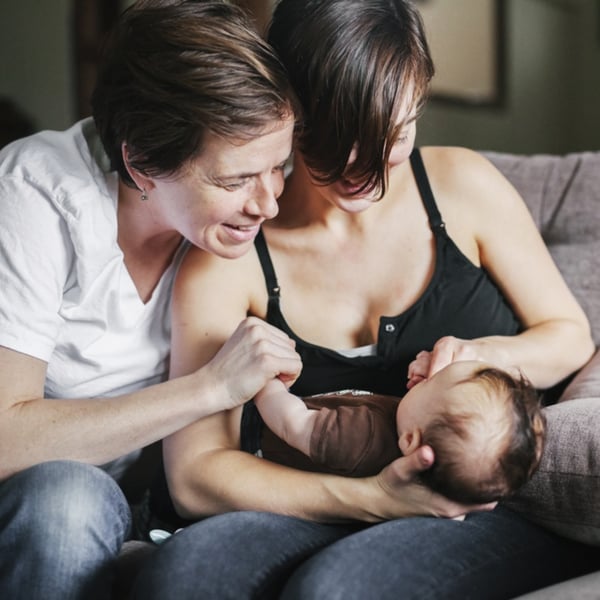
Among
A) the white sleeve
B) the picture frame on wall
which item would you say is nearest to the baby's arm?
the white sleeve

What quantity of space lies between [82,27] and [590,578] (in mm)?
3573

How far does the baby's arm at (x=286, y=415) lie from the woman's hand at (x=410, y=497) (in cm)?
13

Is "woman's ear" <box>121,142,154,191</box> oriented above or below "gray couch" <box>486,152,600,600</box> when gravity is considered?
above

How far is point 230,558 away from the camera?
47.6 inches

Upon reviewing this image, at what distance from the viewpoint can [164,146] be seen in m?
1.34

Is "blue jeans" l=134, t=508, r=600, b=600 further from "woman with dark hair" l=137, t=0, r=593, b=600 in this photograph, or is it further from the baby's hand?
the baby's hand

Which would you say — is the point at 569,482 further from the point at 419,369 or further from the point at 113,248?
the point at 113,248

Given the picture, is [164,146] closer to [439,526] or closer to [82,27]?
[439,526]

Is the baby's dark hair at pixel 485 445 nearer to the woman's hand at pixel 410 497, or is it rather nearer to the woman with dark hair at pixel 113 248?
the woman's hand at pixel 410 497

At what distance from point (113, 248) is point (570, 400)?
0.75 metres

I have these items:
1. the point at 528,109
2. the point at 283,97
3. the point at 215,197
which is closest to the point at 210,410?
the point at 215,197

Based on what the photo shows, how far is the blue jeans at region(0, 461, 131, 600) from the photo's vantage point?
1217mm

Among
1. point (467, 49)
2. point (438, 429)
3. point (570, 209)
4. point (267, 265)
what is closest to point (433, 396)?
point (438, 429)

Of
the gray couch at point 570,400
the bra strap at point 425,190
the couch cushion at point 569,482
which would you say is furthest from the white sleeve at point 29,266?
the couch cushion at point 569,482
